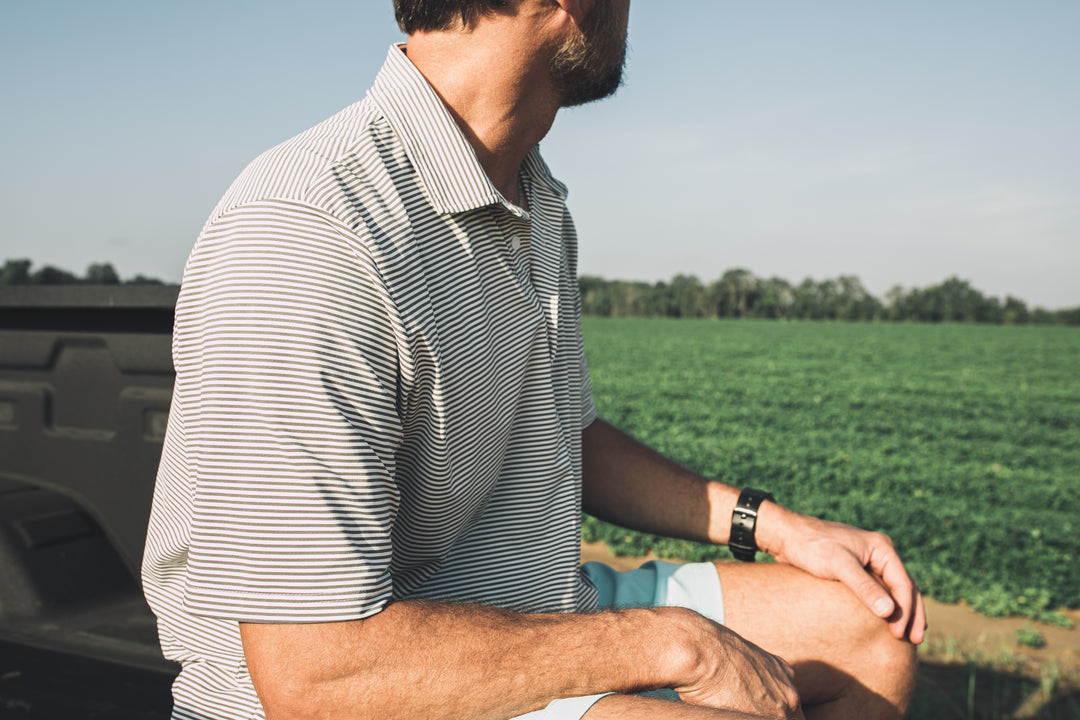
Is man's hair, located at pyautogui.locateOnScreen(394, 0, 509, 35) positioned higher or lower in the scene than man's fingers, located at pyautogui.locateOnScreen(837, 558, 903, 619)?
higher

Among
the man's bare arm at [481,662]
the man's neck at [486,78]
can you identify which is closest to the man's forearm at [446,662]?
the man's bare arm at [481,662]

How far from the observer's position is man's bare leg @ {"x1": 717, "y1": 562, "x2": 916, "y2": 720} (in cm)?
154

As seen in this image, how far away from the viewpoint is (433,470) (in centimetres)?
111

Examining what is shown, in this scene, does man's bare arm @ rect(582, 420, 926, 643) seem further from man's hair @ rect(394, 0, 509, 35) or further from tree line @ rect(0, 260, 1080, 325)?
tree line @ rect(0, 260, 1080, 325)

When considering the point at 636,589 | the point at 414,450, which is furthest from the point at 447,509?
the point at 636,589

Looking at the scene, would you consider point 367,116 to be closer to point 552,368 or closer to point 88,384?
A: point 552,368

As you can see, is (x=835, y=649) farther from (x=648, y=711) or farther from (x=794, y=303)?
(x=794, y=303)

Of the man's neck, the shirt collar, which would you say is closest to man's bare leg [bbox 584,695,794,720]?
the shirt collar

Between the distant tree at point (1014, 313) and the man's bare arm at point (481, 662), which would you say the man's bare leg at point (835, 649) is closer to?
the man's bare arm at point (481, 662)

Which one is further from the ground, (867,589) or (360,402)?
(360,402)

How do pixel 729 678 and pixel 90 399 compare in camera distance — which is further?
pixel 90 399

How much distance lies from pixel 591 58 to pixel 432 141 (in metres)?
0.39

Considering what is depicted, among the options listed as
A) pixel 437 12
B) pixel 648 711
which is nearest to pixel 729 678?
pixel 648 711

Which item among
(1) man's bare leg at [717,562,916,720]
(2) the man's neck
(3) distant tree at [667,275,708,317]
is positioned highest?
(3) distant tree at [667,275,708,317]
